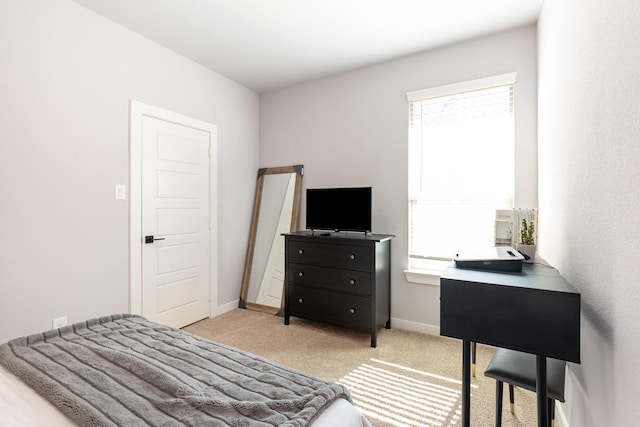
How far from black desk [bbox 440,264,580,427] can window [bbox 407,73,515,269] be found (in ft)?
5.43

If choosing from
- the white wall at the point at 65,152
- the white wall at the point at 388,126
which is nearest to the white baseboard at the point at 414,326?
the white wall at the point at 388,126

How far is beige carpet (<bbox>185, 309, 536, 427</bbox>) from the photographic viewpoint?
187 centimetres

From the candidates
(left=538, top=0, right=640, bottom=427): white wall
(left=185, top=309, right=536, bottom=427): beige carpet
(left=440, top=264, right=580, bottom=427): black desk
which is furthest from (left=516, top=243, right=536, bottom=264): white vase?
(left=185, top=309, right=536, bottom=427): beige carpet

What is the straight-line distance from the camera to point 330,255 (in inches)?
119

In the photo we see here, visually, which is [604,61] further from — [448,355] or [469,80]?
[448,355]

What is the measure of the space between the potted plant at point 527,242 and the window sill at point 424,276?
118 centimetres

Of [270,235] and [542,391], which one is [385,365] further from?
[270,235]

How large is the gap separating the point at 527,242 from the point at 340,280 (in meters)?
1.63

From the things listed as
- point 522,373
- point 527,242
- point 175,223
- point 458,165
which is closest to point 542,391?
point 522,373

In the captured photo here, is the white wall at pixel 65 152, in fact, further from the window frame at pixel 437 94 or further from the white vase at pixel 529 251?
the white vase at pixel 529 251

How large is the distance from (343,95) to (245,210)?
6.14ft

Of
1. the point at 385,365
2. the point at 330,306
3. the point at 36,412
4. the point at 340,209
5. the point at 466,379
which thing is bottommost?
the point at 385,365

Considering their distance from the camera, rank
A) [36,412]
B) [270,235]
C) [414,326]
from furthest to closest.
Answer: [270,235] < [414,326] < [36,412]

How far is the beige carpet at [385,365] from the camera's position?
1.87 m
